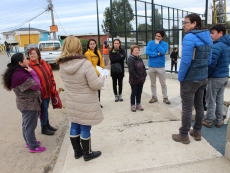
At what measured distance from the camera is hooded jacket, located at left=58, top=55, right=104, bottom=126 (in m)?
2.39

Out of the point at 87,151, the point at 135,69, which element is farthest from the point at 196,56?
the point at 87,151

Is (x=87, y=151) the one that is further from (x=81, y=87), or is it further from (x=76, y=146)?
(x=81, y=87)

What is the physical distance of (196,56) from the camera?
2.73 metres

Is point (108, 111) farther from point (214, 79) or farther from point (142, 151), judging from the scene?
point (214, 79)

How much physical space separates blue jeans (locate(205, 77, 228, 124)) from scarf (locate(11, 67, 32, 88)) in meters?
3.12

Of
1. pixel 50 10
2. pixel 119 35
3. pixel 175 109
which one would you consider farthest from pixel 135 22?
pixel 50 10

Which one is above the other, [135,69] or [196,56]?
[196,56]

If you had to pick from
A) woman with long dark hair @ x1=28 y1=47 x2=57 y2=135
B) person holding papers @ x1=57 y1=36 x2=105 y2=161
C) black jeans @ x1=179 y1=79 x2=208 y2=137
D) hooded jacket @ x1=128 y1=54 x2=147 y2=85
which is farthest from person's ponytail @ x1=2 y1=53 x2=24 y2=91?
black jeans @ x1=179 y1=79 x2=208 y2=137

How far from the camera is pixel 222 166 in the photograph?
8.09 feet

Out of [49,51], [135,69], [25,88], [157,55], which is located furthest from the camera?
[49,51]

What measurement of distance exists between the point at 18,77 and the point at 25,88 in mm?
182

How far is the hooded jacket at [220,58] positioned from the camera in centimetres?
331

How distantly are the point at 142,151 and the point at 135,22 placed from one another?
9042 mm

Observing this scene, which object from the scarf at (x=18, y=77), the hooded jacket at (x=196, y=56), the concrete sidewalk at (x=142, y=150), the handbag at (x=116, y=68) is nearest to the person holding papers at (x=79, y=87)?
the concrete sidewalk at (x=142, y=150)
